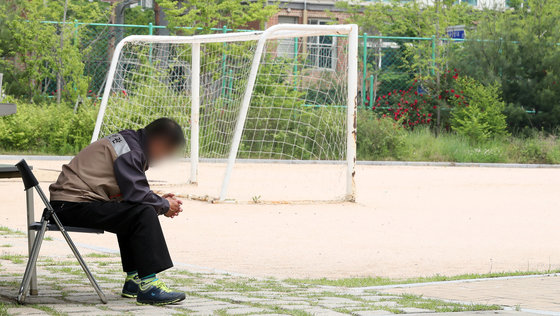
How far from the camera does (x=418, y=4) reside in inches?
1414

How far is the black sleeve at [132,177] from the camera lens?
5.67m

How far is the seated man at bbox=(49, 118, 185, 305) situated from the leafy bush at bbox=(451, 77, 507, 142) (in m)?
21.9

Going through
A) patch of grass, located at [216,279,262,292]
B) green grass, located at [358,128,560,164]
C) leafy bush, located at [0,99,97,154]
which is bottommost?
green grass, located at [358,128,560,164]

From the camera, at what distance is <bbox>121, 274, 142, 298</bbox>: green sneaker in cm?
597

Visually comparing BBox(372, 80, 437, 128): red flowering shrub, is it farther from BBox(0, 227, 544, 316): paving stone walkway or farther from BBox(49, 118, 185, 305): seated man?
BBox(49, 118, 185, 305): seated man

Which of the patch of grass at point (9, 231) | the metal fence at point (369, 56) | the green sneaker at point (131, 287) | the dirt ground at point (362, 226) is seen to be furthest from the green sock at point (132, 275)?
the metal fence at point (369, 56)

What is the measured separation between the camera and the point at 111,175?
579 centimetres

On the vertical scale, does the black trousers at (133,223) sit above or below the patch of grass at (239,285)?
above

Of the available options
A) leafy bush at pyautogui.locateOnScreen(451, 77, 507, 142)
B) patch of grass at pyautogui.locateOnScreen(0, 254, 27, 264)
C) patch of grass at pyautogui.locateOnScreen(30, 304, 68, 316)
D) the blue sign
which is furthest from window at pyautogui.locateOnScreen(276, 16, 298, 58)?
patch of grass at pyautogui.locateOnScreen(30, 304, 68, 316)

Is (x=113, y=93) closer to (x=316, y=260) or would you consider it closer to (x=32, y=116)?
(x=32, y=116)

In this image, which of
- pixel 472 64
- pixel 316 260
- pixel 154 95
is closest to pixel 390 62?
pixel 472 64

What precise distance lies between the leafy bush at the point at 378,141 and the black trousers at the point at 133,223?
1983cm

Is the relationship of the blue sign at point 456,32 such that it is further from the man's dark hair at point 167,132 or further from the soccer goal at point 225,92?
the man's dark hair at point 167,132

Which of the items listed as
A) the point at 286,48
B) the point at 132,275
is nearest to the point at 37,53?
the point at 286,48
